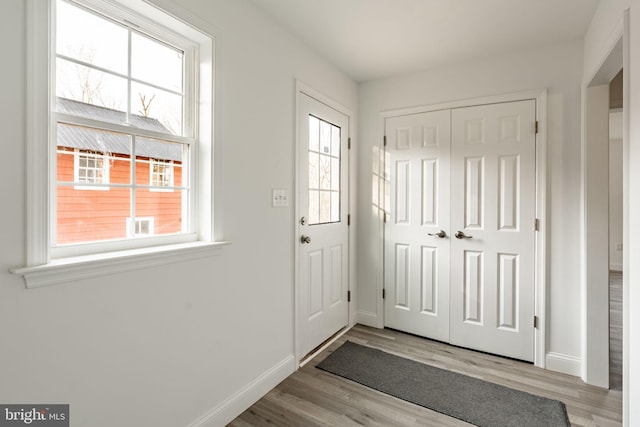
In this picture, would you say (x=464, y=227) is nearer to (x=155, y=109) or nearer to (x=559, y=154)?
(x=559, y=154)

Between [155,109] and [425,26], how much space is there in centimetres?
186

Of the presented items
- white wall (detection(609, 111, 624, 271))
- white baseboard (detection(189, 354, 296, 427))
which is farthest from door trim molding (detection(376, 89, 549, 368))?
white wall (detection(609, 111, 624, 271))

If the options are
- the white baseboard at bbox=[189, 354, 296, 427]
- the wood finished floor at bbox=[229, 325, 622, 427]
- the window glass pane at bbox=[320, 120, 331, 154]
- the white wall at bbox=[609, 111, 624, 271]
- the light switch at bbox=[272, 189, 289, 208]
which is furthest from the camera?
the white wall at bbox=[609, 111, 624, 271]

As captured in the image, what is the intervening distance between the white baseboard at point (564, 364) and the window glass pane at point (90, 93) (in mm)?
3280

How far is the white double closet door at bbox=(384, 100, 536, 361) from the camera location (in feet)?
8.50

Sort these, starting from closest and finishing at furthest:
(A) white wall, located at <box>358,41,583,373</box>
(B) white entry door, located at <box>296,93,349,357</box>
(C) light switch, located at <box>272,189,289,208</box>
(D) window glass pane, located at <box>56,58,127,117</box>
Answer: (D) window glass pane, located at <box>56,58,127,117</box> < (C) light switch, located at <box>272,189,289,208</box> < (A) white wall, located at <box>358,41,583,373</box> < (B) white entry door, located at <box>296,93,349,357</box>

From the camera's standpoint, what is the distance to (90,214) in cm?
137

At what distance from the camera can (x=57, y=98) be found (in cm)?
127

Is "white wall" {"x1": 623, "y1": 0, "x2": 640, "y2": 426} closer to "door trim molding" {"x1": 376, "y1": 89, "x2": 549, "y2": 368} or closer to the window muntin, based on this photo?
"door trim molding" {"x1": 376, "y1": 89, "x2": 549, "y2": 368}

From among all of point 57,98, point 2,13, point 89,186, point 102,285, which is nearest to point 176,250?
point 102,285

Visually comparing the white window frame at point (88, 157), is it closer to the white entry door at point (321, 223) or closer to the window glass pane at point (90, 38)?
the window glass pane at point (90, 38)

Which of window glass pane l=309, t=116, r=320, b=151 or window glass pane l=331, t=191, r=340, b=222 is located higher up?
window glass pane l=309, t=116, r=320, b=151

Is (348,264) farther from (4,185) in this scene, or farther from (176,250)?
(4,185)

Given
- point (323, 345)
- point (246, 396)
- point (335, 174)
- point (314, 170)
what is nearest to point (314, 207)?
point (314, 170)
